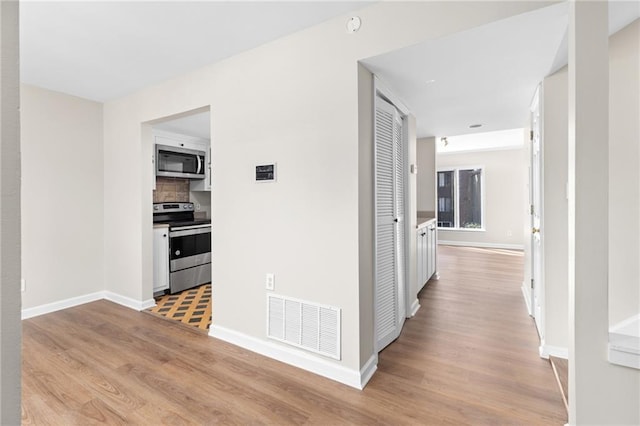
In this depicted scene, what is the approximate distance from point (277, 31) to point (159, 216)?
3.30 meters

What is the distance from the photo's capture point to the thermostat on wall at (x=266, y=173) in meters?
2.31

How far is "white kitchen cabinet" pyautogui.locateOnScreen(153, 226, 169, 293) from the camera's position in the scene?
12.3 ft

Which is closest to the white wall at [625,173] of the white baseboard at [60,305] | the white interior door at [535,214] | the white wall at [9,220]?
the white interior door at [535,214]

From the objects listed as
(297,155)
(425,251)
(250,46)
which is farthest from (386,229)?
(250,46)

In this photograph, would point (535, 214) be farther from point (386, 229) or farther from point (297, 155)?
point (297, 155)

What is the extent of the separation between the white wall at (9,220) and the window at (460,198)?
8.48 metres

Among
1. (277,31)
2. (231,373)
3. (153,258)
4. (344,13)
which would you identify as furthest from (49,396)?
(344,13)

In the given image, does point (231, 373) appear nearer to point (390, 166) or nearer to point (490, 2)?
point (390, 166)

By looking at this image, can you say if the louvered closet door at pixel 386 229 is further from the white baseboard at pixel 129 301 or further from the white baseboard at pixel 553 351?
the white baseboard at pixel 129 301

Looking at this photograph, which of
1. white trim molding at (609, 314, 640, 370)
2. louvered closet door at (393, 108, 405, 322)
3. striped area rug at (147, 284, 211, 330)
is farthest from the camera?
striped area rug at (147, 284, 211, 330)

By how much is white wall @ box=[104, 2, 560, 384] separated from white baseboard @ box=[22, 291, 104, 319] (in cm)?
208

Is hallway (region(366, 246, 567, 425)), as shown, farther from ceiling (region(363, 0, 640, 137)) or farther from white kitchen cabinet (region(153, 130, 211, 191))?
white kitchen cabinet (region(153, 130, 211, 191))

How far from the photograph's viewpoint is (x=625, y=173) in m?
1.78

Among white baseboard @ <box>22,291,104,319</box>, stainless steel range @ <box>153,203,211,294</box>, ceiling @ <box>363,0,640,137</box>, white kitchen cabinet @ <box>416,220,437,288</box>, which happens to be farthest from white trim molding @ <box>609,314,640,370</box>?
white baseboard @ <box>22,291,104,319</box>
